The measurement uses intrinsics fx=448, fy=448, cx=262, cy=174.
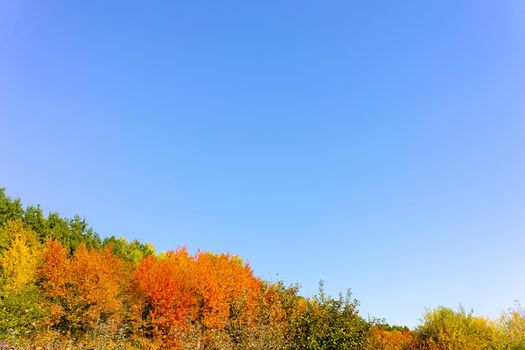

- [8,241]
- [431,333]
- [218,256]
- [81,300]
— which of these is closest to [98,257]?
[81,300]

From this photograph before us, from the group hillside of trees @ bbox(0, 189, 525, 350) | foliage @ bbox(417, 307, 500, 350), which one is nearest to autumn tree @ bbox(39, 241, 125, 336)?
hillside of trees @ bbox(0, 189, 525, 350)

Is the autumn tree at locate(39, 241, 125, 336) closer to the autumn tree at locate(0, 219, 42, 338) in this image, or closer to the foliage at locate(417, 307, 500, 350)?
the autumn tree at locate(0, 219, 42, 338)

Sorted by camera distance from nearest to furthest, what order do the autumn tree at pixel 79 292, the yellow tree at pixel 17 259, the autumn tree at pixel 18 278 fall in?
the autumn tree at pixel 18 278, the yellow tree at pixel 17 259, the autumn tree at pixel 79 292

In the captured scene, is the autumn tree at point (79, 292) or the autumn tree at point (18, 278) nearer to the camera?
the autumn tree at point (18, 278)

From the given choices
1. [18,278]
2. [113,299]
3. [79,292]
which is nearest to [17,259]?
[18,278]

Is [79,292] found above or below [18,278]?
below

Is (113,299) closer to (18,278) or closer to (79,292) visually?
(79,292)

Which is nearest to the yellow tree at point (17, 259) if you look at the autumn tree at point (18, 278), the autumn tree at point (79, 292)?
the autumn tree at point (18, 278)

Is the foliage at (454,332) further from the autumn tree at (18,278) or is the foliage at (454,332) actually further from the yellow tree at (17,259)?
the yellow tree at (17,259)

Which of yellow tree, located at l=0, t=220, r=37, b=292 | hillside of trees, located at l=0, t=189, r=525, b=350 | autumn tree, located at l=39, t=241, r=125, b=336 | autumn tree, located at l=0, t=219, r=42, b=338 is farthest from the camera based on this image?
autumn tree, located at l=39, t=241, r=125, b=336

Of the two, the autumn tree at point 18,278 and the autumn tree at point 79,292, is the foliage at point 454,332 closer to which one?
the autumn tree at point 79,292

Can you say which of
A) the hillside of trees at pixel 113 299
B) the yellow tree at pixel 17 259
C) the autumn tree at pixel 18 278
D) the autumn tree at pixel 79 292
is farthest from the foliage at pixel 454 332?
the yellow tree at pixel 17 259

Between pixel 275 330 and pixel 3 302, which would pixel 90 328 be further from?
pixel 275 330

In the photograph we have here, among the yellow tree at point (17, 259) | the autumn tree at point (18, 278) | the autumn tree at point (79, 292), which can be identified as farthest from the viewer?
the autumn tree at point (79, 292)
